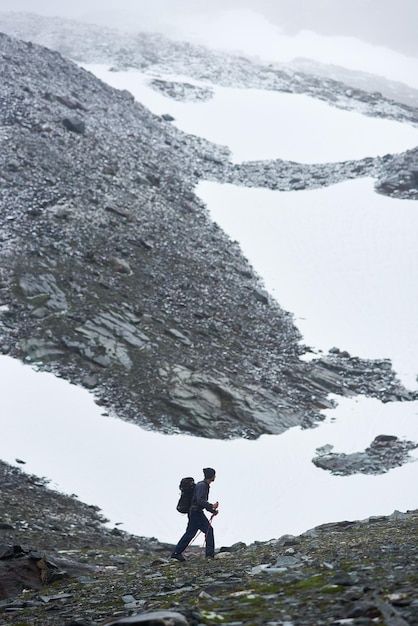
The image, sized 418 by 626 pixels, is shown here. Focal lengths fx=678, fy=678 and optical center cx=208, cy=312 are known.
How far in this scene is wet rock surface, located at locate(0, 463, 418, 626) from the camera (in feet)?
23.0

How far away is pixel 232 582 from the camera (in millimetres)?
9773

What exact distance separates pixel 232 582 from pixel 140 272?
27.8 m

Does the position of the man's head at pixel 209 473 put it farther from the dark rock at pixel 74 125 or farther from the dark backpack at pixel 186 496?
the dark rock at pixel 74 125

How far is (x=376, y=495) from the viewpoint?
24688mm

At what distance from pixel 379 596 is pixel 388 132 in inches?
2750

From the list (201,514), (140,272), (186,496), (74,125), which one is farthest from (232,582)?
(74,125)

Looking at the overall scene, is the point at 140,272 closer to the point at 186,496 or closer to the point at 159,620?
the point at 186,496

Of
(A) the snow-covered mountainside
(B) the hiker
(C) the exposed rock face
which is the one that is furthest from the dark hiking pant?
(C) the exposed rock face

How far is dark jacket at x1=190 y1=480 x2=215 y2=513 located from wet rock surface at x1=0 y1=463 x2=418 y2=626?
104cm

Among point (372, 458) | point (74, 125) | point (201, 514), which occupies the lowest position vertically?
point (201, 514)

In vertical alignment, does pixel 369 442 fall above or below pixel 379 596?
above

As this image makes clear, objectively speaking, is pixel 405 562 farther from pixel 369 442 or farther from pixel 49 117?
pixel 49 117

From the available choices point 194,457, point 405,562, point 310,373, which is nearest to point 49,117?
point 310,373

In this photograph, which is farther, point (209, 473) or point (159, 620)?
point (209, 473)
